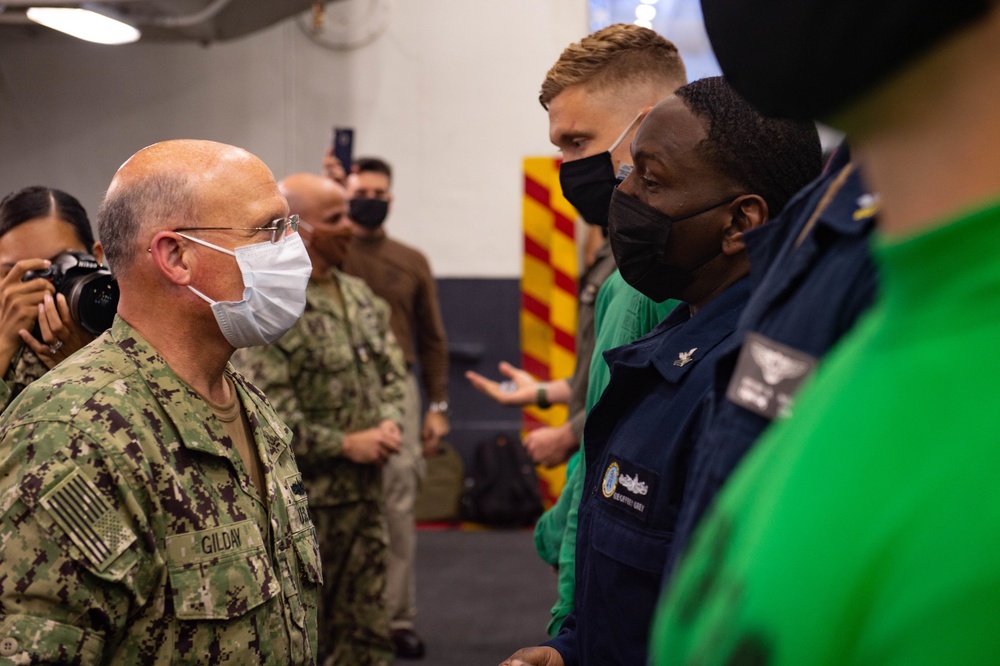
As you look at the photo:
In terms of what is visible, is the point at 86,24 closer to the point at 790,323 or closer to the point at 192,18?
A: the point at 192,18

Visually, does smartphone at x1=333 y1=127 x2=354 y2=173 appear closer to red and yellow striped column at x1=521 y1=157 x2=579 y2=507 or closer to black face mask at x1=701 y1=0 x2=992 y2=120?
red and yellow striped column at x1=521 y1=157 x2=579 y2=507

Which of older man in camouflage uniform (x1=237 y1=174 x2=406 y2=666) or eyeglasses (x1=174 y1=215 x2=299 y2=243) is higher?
eyeglasses (x1=174 y1=215 x2=299 y2=243)

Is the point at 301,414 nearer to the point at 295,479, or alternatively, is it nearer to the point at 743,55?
the point at 295,479

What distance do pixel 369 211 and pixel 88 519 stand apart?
3.43m

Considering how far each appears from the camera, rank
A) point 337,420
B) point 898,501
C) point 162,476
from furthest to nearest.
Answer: point 337,420
point 162,476
point 898,501

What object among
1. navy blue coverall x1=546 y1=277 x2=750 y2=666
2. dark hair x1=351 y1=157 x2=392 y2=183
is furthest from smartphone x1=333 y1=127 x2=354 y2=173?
navy blue coverall x1=546 y1=277 x2=750 y2=666

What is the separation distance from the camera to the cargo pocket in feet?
4.65

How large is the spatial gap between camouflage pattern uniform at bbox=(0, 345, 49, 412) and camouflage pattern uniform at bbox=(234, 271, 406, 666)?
114cm

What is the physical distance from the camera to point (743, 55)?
0.59 meters

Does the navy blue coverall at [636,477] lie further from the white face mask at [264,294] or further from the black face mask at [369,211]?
the black face mask at [369,211]

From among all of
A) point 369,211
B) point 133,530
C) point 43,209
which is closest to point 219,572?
point 133,530

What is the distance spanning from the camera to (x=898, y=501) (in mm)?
410

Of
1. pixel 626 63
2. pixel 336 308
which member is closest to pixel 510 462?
pixel 336 308

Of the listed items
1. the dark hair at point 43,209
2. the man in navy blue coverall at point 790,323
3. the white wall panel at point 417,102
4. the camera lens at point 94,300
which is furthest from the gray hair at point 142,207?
the white wall panel at point 417,102
